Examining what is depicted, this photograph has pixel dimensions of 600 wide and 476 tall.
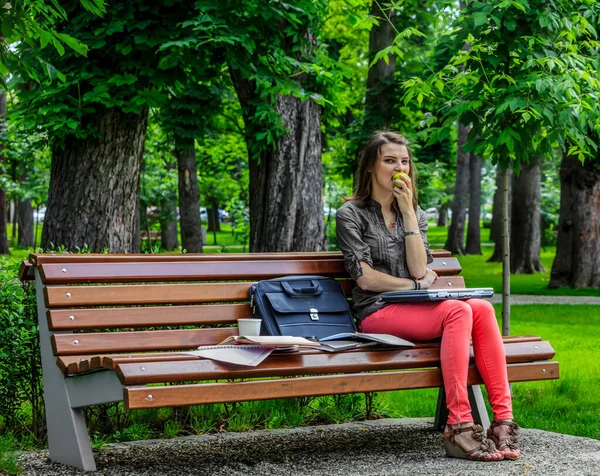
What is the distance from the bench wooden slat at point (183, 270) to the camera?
4.68m

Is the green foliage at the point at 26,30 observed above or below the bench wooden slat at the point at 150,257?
above

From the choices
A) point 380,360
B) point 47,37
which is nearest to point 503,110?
point 380,360

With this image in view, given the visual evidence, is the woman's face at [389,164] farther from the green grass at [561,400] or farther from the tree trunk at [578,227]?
the tree trunk at [578,227]

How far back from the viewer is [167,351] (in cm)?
475

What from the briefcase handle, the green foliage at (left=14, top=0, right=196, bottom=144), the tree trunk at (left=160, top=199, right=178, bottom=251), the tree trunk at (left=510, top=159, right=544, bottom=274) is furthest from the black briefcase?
the tree trunk at (left=160, top=199, right=178, bottom=251)

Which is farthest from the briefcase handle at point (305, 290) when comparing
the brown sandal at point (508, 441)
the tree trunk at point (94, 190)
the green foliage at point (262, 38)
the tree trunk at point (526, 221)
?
the tree trunk at point (526, 221)

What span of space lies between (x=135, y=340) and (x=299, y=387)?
94 centimetres

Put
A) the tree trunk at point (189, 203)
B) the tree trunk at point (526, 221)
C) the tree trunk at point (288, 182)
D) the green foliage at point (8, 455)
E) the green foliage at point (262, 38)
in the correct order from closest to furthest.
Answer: the green foliage at point (8, 455) < the green foliage at point (262, 38) < the tree trunk at point (288, 182) < the tree trunk at point (189, 203) < the tree trunk at point (526, 221)

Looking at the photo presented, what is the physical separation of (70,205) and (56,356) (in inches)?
151

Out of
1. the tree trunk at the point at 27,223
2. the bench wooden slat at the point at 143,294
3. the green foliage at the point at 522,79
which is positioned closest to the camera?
the bench wooden slat at the point at 143,294

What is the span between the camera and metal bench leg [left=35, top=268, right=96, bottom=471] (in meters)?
4.44

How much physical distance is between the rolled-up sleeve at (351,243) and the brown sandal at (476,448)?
1.01 meters

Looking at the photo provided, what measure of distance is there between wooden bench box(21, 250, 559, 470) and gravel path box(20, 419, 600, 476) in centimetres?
30

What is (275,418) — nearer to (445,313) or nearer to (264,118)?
(445,313)
